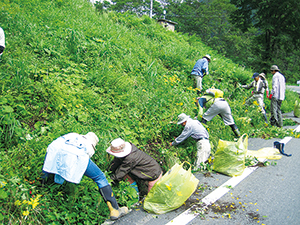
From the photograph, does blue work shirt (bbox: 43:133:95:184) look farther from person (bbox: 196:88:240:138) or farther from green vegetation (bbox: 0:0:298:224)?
person (bbox: 196:88:240:138)

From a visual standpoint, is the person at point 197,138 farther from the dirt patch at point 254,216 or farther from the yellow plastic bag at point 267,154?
the dirt patch at point 254,216

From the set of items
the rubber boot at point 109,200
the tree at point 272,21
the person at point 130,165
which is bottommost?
the rubber boot at point 109,200

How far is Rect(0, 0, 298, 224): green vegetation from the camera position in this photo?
284 cm

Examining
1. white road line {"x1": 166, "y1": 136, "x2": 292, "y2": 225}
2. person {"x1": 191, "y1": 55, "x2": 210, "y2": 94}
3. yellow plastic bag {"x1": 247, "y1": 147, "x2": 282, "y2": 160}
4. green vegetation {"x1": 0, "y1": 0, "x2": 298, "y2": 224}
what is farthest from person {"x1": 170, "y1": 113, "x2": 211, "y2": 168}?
person {"x1": 191, "y1": 55, "x2": 210, "y2": 94}

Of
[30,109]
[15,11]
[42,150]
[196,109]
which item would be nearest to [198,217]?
[42,150]

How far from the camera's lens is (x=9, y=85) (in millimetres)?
3891

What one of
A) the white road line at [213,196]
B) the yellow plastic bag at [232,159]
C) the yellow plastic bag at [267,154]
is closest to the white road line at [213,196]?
the white road line at [213,196]

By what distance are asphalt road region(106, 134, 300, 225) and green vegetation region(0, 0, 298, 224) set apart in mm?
656

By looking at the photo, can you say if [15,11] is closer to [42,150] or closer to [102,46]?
[102,46]

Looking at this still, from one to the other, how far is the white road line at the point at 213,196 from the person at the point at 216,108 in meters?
1.65

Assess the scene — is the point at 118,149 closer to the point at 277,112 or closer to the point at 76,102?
the point at 76,102

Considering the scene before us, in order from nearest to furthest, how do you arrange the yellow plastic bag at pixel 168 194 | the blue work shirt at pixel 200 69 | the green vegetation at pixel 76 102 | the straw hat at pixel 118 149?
the green vegetation at pixel 76 102 → the yellow plastic bag at pixel 168 194 → the straw hat at pixel 118 149 → the blue work shirt at pixel 200 69

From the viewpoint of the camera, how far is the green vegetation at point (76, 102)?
112 inches

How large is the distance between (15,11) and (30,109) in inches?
159
